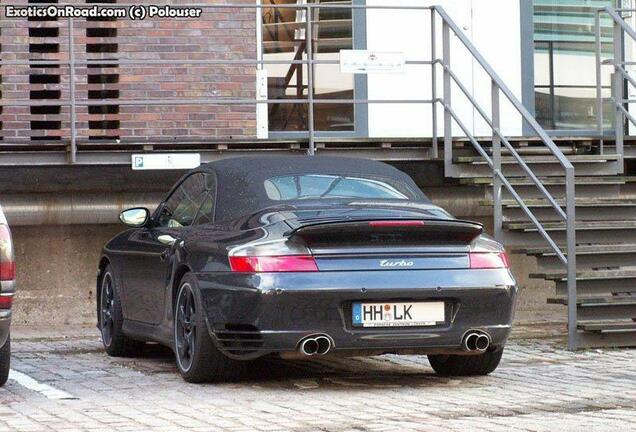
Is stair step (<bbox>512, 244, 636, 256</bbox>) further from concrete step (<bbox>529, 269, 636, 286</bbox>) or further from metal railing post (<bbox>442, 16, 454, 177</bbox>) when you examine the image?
metal railing post (<bbox>442, 16, 454, 177</bbox>)

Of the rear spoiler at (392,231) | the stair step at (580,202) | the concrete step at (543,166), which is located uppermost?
the concrete step at (543,166)

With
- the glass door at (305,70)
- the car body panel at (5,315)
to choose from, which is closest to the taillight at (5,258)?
the car body panel at (5,315)

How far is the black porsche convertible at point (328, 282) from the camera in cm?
891

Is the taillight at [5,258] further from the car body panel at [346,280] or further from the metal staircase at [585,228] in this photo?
the metal staircase at [585,228]

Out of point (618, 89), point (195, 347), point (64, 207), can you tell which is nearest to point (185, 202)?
point (195, 347)

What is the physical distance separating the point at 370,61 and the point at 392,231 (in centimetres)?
522

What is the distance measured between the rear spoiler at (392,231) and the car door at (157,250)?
55.5 inches

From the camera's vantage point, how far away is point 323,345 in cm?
895

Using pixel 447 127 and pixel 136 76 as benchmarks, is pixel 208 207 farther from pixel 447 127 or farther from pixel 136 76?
pixel 136 76

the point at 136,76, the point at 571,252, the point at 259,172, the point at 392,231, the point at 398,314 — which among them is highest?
the point at 136,76

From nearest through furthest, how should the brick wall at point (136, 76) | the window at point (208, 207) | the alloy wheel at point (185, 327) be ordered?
1. the alloy wheel at point (185, 327)
2. the window at point (208, 207)
3. the brick wall at point (136, 76)

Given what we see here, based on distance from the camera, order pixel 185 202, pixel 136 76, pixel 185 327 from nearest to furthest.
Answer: pixel 185 327, pixel 185 202, pixel 136 76

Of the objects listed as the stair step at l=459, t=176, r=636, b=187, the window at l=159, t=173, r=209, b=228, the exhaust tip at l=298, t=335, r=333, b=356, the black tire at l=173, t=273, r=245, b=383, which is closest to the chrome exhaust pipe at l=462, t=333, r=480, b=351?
the exhaust tip at l=298, t=335, r=333, b=356

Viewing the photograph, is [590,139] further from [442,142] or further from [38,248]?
[38,248]
